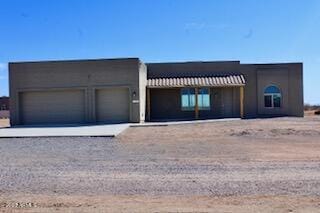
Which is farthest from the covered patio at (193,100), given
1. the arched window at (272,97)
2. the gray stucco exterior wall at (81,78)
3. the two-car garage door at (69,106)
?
the gray stucco exterior wall at (81,78)

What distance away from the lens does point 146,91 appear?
3838cm

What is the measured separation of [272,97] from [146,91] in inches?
405

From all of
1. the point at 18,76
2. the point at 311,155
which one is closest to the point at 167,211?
the point at 311,155

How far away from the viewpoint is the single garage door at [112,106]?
3384cm

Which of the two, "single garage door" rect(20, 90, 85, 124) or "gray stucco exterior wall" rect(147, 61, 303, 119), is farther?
"gray stucco exterior wall" rect(147, 61, 303, 119)

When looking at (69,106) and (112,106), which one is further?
(69,106)

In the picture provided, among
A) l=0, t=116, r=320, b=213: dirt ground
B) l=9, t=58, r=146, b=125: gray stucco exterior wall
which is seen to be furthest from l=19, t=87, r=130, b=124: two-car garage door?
l=0, t=116, r=320, b=213: dirt ground

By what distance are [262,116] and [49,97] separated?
16596mm

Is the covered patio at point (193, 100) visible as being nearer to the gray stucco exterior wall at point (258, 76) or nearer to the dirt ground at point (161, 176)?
the gray stucco exterior wall at point (258, 76)

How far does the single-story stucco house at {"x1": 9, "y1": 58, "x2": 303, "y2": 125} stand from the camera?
33625 millimetres

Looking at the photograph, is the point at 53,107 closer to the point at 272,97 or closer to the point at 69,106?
the point at 69,106

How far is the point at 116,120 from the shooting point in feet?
111

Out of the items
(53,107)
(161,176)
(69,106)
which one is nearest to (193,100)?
(69,106)

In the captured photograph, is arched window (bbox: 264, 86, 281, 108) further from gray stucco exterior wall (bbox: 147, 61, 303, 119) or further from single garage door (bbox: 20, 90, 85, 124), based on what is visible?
single garage door (bbox: 20, 90, 85, 124)
